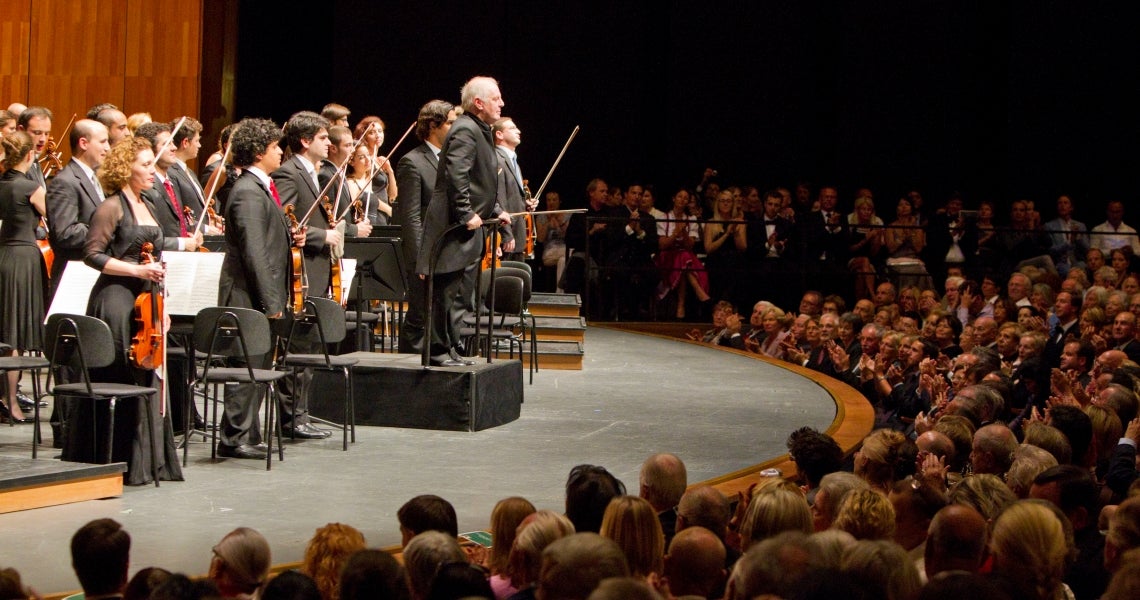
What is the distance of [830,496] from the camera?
3.66m

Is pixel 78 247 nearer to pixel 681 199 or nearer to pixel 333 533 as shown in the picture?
pixel 333 533

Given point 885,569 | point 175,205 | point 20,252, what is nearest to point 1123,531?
point 885,569

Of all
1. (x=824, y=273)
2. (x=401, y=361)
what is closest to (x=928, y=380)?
(x=401, y=361)

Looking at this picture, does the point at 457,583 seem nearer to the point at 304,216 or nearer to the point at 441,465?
the point at 441,465

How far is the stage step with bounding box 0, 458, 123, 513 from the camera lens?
14.4 ft

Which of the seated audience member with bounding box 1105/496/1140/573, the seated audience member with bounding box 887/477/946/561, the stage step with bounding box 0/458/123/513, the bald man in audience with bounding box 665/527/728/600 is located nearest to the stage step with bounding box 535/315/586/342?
the stage step with bounding box 0/458/123/513

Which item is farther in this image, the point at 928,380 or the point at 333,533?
the point at 928,380

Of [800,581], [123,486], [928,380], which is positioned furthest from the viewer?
[928,380]

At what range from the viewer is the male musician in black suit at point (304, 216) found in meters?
5.91

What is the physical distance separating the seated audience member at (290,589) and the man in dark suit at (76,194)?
10.6ft

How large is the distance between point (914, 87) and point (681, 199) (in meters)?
3.48

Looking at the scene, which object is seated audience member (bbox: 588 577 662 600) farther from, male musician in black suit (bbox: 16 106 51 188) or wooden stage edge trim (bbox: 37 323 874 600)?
male musician in black suit (bbox: 16 106 51 188)

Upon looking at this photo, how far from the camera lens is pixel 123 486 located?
15.9ft

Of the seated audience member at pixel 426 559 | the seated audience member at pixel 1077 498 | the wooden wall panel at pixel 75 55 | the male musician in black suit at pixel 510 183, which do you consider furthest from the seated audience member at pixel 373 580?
the wooden wall panel at pixel 75 55
